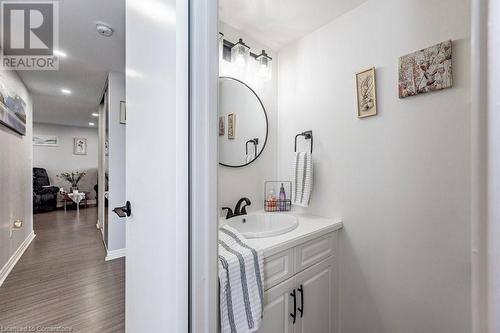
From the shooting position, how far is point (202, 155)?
67 centimetres

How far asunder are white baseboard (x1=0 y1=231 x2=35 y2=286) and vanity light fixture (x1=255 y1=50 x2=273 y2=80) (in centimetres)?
316

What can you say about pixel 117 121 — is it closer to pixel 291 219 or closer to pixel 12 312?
pixel 12 312

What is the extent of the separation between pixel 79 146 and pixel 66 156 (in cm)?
43

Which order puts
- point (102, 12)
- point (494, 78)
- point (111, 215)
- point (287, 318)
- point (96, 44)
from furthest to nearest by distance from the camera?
point (111, 215) → point (96, 44) → point (102, 12) → point (287, 318) → point (494, 78)

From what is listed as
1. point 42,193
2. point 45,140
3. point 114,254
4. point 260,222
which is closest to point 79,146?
point 45,140

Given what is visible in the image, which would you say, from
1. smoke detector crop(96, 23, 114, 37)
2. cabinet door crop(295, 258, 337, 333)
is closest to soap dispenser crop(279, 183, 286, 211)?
cabinet door crop(295, 258, 337, 333)

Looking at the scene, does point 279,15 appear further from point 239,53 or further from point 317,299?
point 317,299

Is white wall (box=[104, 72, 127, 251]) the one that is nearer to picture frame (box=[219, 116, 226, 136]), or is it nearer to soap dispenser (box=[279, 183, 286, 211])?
picture frame (box=[219, 116, 226, 136])

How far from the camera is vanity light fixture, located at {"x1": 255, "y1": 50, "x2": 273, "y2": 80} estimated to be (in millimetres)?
1719

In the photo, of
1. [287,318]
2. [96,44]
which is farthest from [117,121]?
[287,318]

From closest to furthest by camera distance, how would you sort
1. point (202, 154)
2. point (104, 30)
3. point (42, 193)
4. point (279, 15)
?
point (202, 154)
point (279, 15)
point (104, 30)
point (42, 193)

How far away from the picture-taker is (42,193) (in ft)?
17.5

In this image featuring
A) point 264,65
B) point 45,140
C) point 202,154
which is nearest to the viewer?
point 202,154

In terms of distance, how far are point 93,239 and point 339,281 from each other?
3.68 meters
